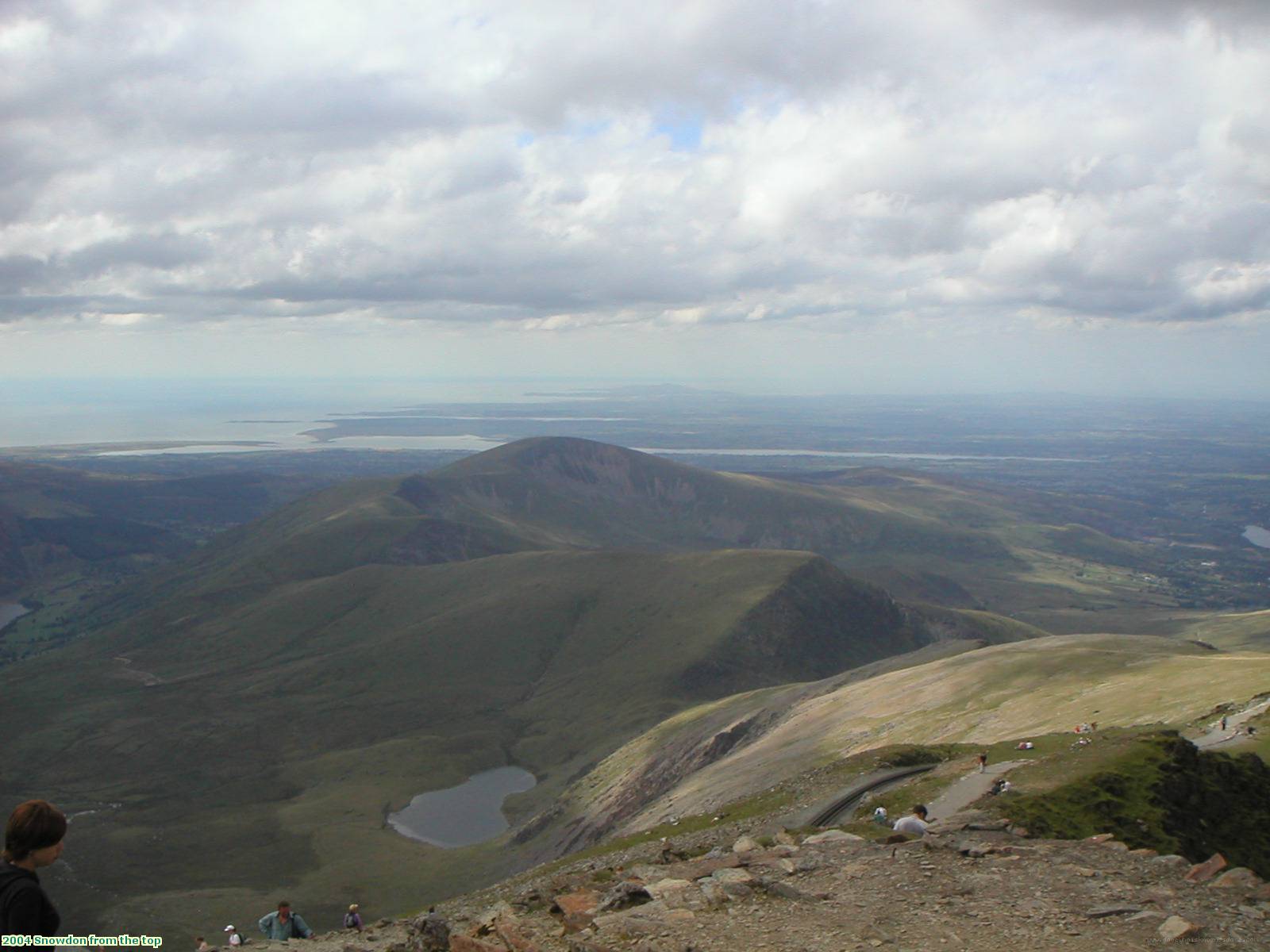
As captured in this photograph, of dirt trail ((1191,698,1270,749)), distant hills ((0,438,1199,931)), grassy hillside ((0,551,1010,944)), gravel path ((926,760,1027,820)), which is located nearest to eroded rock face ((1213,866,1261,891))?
gravel path ((926,760,1027,820))

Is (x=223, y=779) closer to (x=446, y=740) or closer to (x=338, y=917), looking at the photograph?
(x=446, y=740)

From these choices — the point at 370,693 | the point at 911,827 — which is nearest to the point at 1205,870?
the point at 911,827

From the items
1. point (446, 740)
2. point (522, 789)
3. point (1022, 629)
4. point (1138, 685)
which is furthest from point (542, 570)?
point (1138, 685)

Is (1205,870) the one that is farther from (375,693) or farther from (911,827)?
(375,693)

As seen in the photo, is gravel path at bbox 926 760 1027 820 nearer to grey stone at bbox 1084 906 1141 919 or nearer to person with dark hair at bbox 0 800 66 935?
grey stone at bbox 1084 906 1141 919

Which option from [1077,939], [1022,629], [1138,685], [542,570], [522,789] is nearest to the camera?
[1077,939]

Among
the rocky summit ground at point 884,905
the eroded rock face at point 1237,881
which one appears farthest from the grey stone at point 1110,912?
the eroded rock face at point 1237,881
